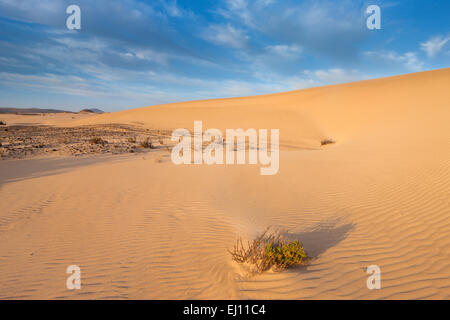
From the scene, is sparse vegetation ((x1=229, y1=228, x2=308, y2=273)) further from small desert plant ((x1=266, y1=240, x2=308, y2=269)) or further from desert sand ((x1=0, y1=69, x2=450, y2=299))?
desert sand ((x1=0, y1=69, x2=450, y2=299))

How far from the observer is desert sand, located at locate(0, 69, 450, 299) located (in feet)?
9.83

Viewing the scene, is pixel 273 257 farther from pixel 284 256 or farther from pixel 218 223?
pixel 218 223

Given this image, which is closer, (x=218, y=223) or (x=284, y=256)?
(x=284, y=256)

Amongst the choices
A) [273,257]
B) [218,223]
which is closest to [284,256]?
[273,257]

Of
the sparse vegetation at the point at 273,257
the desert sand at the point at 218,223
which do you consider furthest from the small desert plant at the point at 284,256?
the desert sand at the point at 218,223

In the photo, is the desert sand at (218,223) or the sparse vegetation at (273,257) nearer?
the desert sand at (218,223)

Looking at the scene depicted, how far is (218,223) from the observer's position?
16.0 ft

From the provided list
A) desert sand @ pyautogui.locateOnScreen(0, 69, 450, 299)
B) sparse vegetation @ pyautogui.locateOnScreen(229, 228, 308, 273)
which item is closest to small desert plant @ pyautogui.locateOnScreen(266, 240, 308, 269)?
sparse vegetation @ pyautogui.locateOnScreen(229, 228, 308, 273)

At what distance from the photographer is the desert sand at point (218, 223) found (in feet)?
9.83

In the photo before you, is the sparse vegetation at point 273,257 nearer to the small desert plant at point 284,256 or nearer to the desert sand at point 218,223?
the small desert plant at point 284,256

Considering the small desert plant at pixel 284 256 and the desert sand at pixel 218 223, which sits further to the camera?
the small desert plant at pixel 284 256
